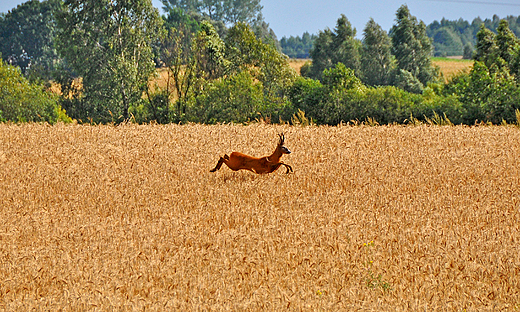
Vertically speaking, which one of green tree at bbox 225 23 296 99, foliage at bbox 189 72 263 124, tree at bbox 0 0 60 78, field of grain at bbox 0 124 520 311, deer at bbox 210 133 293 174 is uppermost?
tree at bbox 0 0 60 78

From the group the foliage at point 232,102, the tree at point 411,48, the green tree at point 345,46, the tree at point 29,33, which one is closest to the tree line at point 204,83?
the foliage at point 232,102

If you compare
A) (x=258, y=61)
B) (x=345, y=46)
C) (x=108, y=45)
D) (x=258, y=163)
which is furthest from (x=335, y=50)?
A: (x=258, y=163)

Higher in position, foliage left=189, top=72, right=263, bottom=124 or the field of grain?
foliage left=189, top=72, right=263, bottom=124

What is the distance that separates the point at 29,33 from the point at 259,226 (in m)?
87.0

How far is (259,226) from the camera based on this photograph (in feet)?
23.5

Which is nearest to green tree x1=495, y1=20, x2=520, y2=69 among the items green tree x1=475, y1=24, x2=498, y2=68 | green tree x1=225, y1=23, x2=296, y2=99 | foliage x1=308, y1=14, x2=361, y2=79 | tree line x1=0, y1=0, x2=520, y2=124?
tree line x1=0, y1=0, x2=520, y2=124

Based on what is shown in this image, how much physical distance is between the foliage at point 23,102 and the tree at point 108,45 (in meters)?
3.63

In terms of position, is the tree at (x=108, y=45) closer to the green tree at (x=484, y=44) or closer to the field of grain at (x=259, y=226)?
the green tree at (x=484, y=44)

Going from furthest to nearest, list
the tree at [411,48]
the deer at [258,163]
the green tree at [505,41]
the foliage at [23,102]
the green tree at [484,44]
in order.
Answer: the tree at [411,48], the green tree at [484,44], the green tree at [505,41], the foliage at [23,102], the deer at [258,163]

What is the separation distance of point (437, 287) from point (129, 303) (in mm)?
2965

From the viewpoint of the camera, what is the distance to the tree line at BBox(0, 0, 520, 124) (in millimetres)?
28891

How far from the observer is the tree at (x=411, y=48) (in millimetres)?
75250

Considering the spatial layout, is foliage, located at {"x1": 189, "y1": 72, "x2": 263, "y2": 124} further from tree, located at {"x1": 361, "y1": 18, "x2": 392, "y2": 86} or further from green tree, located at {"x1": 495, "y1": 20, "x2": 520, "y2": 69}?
tree, located at {"x1": 361, "y1": 18, "x2": 392, "y2": 86}

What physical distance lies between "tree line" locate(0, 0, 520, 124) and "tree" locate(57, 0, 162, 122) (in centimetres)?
9
